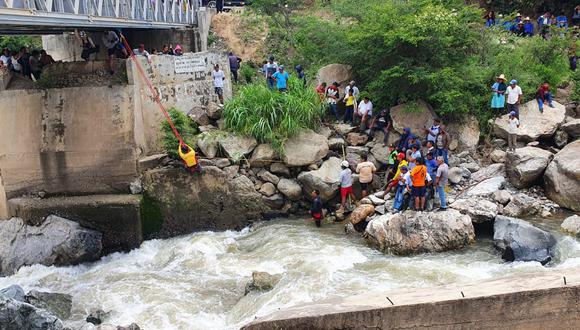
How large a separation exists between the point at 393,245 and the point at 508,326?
4.94 metres

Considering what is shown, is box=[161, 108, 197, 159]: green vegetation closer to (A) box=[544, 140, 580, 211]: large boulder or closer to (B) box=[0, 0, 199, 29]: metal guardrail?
(B) box=[0, 0, 199, 29]: metal guardrail

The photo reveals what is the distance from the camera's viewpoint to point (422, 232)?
12000 millimetres

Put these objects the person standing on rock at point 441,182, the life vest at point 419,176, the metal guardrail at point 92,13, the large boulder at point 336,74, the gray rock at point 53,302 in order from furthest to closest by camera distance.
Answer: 1. the large boulder at point 336,74
2. the person standing on rock at point 441,182
3. the life vest at point 419,176
4. the gray rock at point 53,302
5. the metal guardrail at point 92,13

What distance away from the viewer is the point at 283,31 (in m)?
23.4

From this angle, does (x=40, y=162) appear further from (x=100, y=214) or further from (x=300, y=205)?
(x=300, y=205)

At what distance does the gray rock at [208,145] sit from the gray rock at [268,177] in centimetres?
139

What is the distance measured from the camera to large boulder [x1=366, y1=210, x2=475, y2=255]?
→ 11867 mm

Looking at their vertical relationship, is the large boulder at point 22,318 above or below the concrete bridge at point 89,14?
below

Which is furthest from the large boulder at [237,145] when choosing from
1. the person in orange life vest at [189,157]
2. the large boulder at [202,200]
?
the person in orange life vest at [189,157]

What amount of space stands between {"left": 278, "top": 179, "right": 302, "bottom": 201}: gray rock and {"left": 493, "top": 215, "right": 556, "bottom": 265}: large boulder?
17.4 ft

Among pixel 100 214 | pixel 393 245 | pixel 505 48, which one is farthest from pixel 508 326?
pixel 505 48

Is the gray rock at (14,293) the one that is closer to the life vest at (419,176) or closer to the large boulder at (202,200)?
the large boulder at (202,200)

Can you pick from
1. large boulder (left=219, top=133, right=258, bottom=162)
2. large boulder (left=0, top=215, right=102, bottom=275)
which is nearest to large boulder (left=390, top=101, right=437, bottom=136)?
large boulder (left=219, top=133, right=258, bottom=162)

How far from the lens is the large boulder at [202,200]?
48.4ft
